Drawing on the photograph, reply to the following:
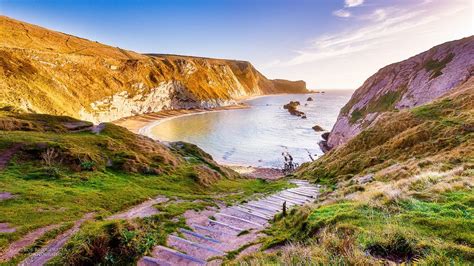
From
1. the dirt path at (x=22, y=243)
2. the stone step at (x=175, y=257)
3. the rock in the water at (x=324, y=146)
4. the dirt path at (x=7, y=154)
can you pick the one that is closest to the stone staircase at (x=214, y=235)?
the stone step at (x=175, y=257)

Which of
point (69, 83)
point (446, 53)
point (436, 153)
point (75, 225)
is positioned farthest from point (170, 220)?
point (69, 83)

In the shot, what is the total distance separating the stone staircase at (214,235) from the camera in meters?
7.61

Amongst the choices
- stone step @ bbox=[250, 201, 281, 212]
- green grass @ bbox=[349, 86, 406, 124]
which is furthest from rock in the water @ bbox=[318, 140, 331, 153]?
stone step @ bbox=[250, 201, 281, 212]

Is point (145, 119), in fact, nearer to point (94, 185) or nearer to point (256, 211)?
point (94, 185)

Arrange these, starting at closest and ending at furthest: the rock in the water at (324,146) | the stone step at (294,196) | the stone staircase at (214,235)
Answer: the stone staircase at (214,235), the stone step at (294,196), the rock in the water at (324,146)

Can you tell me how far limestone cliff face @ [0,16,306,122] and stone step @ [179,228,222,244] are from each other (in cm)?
4210

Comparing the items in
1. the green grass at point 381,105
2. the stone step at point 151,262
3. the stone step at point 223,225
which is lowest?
the stone step at point 223,225

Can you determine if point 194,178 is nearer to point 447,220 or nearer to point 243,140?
point 447,220

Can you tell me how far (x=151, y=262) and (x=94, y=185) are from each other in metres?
10.3

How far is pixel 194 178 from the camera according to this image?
21562mm

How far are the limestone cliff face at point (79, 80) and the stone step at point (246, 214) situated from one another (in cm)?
4073

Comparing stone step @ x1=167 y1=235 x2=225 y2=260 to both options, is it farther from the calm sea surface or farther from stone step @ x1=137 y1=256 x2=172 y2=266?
the calm sea surface

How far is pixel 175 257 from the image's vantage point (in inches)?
299

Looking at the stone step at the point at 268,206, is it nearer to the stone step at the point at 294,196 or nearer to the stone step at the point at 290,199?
the stone step at the point at 290,199
